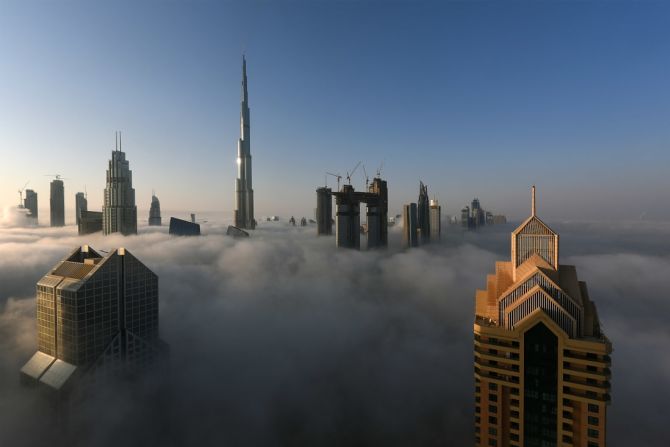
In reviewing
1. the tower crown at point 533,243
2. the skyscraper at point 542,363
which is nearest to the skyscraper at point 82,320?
the skyscraper at point 542,363

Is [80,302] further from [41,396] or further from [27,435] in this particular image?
[27,435]

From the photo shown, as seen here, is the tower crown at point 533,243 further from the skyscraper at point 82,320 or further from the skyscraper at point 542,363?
the skyscraper at point 82,320

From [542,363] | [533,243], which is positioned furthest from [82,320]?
[533,243]

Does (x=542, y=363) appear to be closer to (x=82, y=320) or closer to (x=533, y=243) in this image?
(x=533, y=243)

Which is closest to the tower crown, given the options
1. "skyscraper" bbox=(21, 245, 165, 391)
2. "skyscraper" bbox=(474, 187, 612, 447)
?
"skyscraper" bbox=(474, 187, 612, 447)

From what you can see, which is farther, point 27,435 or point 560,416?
point 27,435

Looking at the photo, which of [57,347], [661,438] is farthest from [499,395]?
[57,347]
